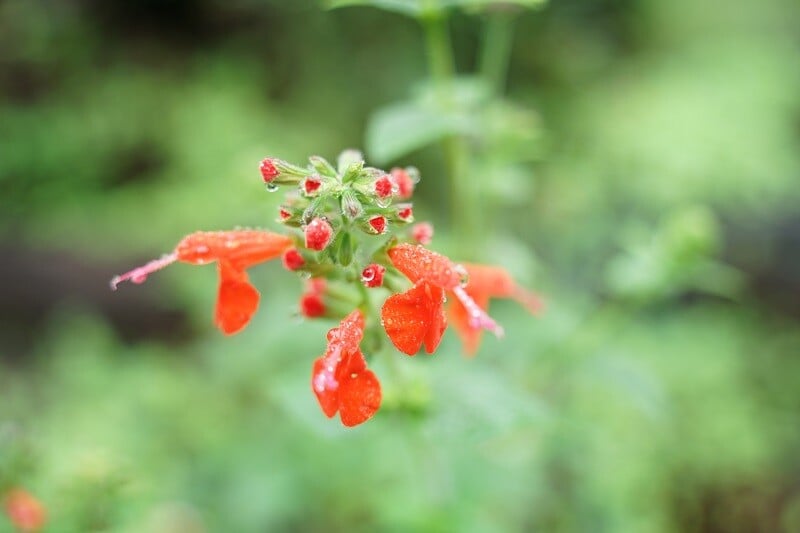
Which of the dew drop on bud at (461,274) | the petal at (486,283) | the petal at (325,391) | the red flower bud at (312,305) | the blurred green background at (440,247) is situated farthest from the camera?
the blurred green background at (440,247)

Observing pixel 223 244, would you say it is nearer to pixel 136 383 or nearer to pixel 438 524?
pixel 438 524

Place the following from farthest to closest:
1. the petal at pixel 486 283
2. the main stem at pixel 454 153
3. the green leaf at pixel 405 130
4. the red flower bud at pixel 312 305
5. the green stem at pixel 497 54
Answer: the green stem at pixel 497 54
the main stem at pixel 454 153
the green leaf at pixel 405 130
the petal at pixel 486 283
the red flower bud at pixel 312 305

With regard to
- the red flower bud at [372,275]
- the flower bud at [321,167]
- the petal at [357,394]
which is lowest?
the petal at [357,394]

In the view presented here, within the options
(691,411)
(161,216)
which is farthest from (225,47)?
(691,411)

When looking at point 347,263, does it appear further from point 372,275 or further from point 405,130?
point 405,130

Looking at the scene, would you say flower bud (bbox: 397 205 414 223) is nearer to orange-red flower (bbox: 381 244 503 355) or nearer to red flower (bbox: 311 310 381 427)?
orange-red flower (bbox: 381 244 503 355)

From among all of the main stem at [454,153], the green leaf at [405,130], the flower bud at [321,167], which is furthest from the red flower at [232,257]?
the main stem at [454,153]

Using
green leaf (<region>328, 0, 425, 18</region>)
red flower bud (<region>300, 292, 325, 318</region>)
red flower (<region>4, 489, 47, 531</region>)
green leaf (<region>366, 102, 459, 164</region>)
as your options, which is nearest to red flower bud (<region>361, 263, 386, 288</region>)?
red flower bud (<region>300, 292, 325, 318</region>)

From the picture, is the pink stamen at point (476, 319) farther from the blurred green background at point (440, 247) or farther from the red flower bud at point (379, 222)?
A: the blurred green background at point (440, 247)
